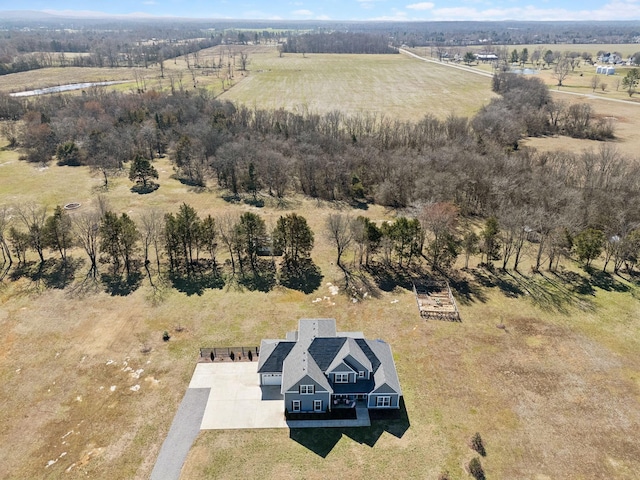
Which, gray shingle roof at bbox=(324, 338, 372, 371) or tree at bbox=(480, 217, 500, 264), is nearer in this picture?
gray shingle roof at bbox=(324, 338, 372, 371)

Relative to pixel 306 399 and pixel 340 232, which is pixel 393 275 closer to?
pixel 340 232

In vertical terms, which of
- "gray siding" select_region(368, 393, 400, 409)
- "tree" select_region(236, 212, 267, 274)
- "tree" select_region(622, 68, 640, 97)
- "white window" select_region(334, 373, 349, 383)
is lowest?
"gray siding" select_region(368, 393, 400, 409)

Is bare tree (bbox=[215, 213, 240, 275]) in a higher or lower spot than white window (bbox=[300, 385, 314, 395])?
higher

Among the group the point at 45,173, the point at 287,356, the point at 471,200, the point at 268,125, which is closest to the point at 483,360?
the point at 287,356

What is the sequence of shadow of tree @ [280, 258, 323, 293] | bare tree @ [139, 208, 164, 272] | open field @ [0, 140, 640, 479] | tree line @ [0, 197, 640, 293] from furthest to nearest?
bare tree @ [139, 208, 164, 272], tree line @ [0, 197, 640, 293], shadow of tree @ [280, 258, 323, 293], open field @ [0, 140, 640, 479]

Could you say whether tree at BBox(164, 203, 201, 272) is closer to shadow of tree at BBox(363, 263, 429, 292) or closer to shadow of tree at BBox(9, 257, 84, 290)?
shadow of tree at BBox(9, 257, 84, 290)

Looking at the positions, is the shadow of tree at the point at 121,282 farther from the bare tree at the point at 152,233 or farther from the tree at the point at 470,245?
the tree at the point at 470,245

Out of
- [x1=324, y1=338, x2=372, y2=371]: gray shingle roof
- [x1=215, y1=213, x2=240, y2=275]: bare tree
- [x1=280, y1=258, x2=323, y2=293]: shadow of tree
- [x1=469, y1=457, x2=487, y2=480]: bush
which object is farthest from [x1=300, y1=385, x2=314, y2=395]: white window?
[x1=215, y1=213, x2=240, y2=275]: bare tree

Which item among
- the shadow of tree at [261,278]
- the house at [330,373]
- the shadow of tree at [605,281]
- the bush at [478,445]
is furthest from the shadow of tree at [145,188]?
the shadow of tree at [605,281]
